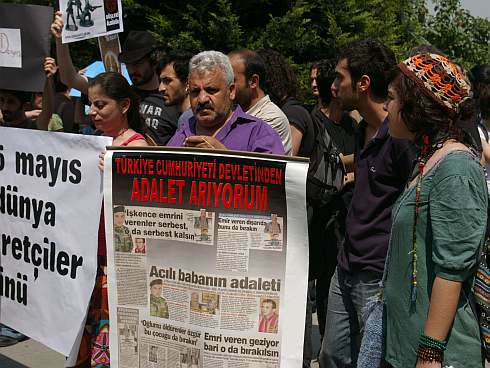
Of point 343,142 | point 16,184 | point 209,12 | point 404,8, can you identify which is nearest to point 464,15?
point 404,8

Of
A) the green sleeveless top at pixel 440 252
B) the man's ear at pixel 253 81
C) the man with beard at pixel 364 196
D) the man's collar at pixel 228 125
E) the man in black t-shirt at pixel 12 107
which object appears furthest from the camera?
the man in black t-shirt at pixel 12 107

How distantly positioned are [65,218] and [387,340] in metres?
1.75

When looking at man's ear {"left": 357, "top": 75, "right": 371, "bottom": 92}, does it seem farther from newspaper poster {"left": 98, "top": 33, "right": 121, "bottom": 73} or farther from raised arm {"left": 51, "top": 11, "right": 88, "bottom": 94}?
newspaper poster {"left": 98, "top": 33, "right": 121, "bottom": 73}

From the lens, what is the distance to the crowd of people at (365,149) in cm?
227

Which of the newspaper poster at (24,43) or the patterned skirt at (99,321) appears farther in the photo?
the newspaper poster at (24,43)

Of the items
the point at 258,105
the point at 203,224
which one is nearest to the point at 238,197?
the point at 203,224

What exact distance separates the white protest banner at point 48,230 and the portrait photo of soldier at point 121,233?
40 cm

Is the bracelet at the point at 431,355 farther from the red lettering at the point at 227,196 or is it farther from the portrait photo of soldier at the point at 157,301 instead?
the portrait photo of soldier at the point at 157,301

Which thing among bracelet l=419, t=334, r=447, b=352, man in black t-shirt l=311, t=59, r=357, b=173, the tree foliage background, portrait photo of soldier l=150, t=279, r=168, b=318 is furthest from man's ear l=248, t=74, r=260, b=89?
the tree foliage background

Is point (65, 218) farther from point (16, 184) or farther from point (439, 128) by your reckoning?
point (439, 128)

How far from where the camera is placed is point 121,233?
9.87ft

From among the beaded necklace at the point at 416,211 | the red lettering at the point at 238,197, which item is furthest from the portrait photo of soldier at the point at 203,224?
the beaded necklace at the point at 416,211

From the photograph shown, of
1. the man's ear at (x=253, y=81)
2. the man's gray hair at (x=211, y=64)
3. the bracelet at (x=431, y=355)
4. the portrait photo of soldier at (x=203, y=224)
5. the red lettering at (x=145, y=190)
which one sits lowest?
the bracelet at (x=431, y=355)

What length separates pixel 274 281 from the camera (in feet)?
8.90
